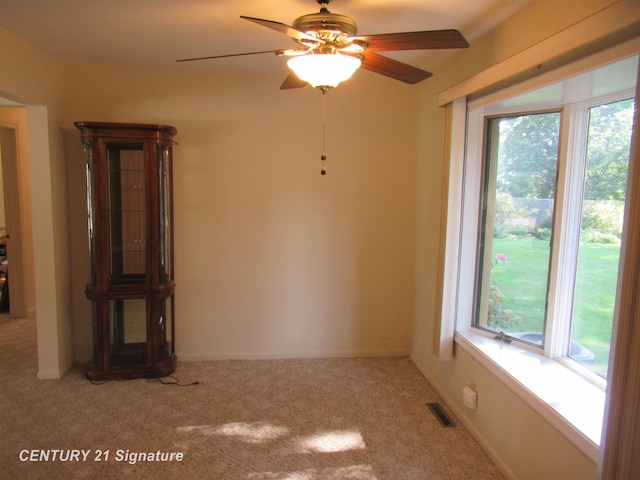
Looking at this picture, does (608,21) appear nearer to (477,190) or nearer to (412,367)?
(477,190)

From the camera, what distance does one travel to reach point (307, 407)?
281 centimetres

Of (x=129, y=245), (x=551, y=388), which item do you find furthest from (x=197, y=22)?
(x=551, y=388)

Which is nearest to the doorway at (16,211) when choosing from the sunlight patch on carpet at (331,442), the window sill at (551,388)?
the sunlight patch on carpet at (331,442)

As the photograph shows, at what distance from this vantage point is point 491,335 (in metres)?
2.73

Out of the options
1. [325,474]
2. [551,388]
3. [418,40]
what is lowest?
[325,474]

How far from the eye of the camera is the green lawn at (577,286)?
210 centimetres

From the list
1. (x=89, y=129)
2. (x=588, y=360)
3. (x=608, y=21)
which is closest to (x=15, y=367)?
(x=89, y=129)

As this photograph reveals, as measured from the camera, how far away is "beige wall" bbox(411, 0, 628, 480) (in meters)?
1.81

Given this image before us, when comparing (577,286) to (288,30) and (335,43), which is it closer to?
(335,43)

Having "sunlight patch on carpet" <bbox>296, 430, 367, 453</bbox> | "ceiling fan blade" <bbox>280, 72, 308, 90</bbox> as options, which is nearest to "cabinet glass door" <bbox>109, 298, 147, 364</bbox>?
"sunlight patch on carpet" <bbox>296, 430, 367, 453</bbox>

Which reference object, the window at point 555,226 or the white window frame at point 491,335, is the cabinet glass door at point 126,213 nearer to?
the white window frame at point 491,335

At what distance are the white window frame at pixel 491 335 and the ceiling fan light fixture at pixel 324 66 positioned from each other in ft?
3.12

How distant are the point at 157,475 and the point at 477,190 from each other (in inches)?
97.3

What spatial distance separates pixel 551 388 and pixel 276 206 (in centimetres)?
226
